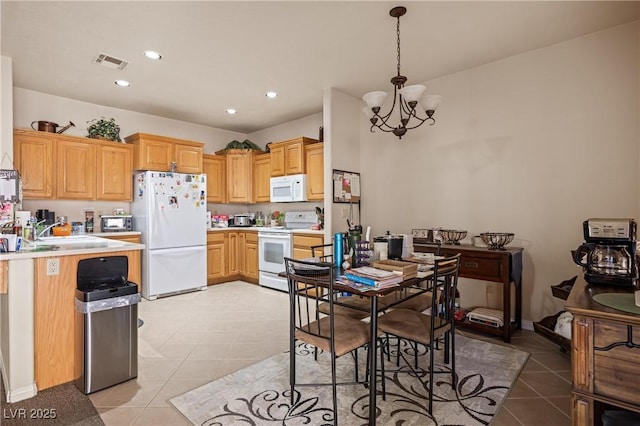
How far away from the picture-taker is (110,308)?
219 cm

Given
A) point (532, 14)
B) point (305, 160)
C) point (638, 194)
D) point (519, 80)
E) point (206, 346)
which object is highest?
point (532, 14)

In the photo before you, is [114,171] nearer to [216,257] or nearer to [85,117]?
[85,117]

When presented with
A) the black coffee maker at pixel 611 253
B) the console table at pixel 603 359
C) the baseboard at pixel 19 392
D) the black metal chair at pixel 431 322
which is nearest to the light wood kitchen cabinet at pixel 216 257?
the baseboard at pixel 19 392

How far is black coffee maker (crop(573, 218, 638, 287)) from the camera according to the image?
1.64 meters

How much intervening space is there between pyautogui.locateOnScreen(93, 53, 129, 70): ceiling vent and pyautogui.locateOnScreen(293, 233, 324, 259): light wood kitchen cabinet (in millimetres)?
2843

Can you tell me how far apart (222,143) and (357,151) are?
2.88 meters

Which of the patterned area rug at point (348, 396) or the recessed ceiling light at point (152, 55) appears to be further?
the recessed ceiling light at point (152, 55)

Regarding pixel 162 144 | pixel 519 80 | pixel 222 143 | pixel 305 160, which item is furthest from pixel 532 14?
pixel 222 143

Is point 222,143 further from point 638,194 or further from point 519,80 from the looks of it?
point 638,194

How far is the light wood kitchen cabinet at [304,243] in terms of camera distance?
4425 mm

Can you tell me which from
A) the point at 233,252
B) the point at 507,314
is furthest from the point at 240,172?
the point at 507,314

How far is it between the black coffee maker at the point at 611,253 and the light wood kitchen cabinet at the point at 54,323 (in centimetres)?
316

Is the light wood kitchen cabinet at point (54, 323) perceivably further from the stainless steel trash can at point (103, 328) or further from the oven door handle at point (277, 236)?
the oven door handle at point (277, 236)

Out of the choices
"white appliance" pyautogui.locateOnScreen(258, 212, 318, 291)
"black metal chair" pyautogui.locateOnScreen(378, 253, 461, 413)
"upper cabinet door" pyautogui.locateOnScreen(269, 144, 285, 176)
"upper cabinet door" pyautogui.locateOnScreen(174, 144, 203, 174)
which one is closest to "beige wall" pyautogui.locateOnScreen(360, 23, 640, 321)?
"black metal chair" pyautogui.locateOnScreen(378, 253, 461, 413)
